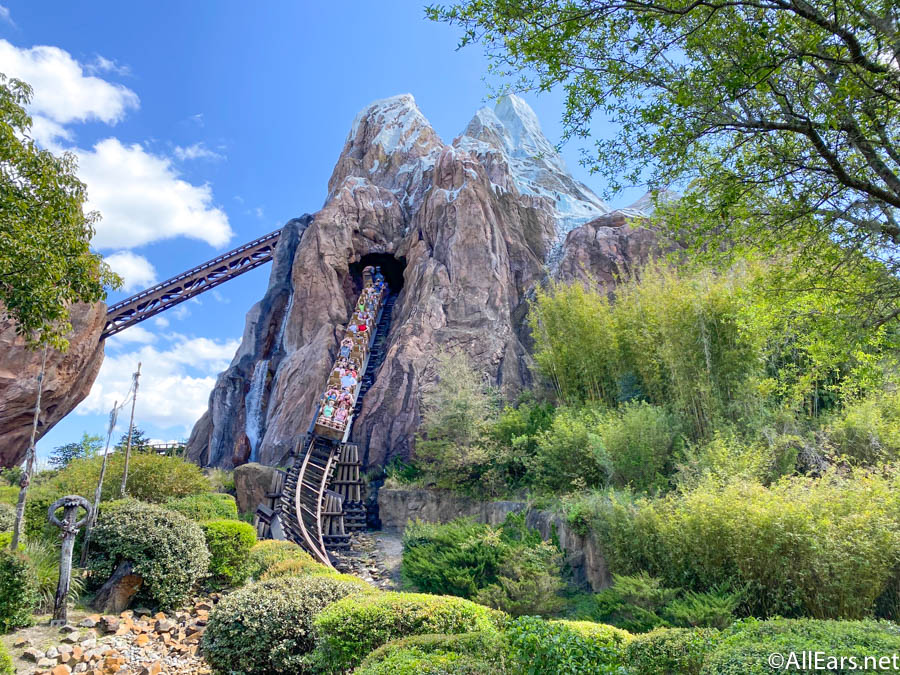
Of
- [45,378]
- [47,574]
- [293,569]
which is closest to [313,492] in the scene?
[293,569]

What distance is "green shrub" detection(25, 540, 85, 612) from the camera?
6066 mm

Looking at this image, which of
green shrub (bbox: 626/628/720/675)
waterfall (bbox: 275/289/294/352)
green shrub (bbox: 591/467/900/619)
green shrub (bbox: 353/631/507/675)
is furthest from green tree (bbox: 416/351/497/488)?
waterfall (bbox: 275/289/294/352)

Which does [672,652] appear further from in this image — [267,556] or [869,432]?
[267,556]

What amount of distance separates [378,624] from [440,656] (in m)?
0.97

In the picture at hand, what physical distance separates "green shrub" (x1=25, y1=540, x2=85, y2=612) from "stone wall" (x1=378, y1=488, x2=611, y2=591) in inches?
249

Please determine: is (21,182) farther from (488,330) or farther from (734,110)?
(488,330)

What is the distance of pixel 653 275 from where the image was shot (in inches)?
446

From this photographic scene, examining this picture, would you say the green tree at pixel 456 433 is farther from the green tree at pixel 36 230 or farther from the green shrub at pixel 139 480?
the green tree at pixel 36 230

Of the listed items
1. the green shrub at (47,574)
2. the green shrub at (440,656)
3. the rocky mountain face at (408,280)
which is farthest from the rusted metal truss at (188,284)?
the green shrub at (440,656)

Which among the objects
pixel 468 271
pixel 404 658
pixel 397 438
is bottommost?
pixel 404 658

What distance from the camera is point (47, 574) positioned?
6309 millimetres

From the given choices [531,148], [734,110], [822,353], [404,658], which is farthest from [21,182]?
[531,148]

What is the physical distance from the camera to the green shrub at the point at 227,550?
7.63 meters

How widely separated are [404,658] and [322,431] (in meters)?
12.5
